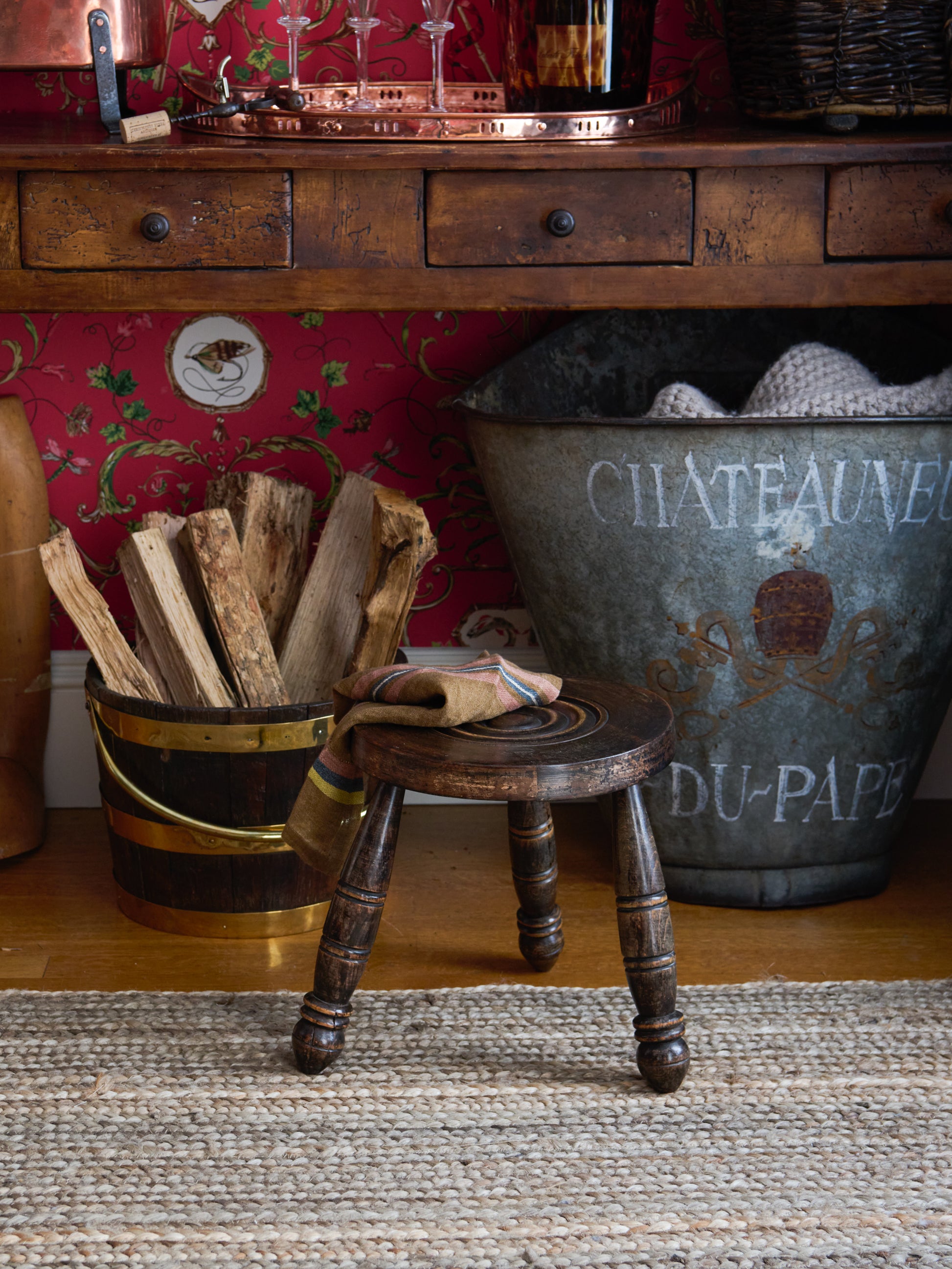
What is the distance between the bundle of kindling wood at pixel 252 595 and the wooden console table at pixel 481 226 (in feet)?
1.09

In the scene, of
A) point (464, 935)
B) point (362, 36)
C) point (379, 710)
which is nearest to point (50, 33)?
point (362, 36)

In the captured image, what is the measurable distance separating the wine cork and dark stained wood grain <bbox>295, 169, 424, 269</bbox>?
0.57 feet

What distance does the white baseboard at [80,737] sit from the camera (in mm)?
2016

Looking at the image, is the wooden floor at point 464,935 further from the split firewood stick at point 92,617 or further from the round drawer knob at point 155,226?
the round drawer knob at point 155,226

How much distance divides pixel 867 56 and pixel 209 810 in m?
1.19

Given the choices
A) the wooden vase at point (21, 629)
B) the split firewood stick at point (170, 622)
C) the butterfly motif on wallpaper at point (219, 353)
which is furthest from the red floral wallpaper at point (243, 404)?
the split firewood stick at point (170, 622)

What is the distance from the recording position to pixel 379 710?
1298 millimetres

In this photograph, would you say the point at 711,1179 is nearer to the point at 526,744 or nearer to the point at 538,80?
the point at 526,744

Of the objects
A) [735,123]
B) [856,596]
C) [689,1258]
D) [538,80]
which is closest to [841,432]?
[856,596]

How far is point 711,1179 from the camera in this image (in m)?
1.21

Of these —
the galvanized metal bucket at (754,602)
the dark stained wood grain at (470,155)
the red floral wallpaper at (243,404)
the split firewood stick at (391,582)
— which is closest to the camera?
the dark stained wood grain at (470,155)

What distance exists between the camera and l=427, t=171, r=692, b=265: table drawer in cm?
144

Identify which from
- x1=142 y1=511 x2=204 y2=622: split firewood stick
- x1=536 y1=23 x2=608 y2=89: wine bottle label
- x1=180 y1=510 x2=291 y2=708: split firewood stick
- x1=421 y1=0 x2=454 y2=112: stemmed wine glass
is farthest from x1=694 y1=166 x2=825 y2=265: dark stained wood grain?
x1=142 y1=511 x2=204 y2=622: split firewood stick

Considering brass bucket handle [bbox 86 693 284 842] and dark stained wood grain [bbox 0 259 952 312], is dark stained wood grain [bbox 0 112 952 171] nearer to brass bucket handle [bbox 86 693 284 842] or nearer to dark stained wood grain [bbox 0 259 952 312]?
dark stained wood grain [bbox 0 259 952 312]
